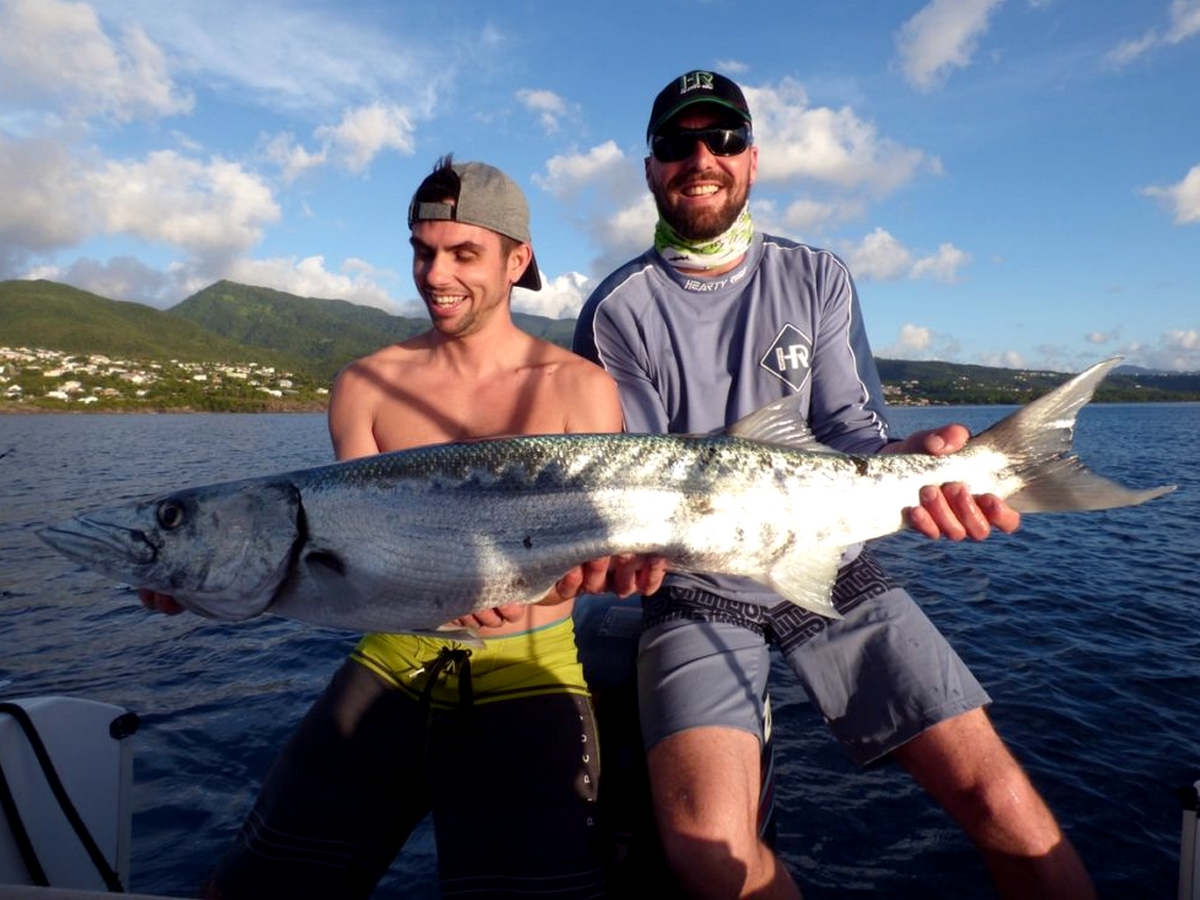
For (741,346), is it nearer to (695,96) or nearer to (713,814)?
(695,96)

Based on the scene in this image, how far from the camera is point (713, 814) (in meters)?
3.73

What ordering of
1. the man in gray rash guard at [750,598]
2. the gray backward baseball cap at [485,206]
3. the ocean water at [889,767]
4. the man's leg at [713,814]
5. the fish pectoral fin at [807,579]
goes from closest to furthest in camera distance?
the man's leg at [713,814], the man in gray rash guard at [750,598], the fish pectoral fin at [807,579], the gray backward baseball cap at [485,206], the ocean water at [889,767]

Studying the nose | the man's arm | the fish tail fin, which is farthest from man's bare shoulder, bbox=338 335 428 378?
the fish tail fin

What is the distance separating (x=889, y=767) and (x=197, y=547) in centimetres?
716

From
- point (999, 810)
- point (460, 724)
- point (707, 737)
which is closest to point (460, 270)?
point (460, 724)

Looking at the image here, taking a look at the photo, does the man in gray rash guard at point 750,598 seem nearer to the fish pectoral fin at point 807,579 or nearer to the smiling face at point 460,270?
the fish pectoral fin at point 807,579

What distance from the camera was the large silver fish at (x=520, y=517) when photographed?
3.79 m

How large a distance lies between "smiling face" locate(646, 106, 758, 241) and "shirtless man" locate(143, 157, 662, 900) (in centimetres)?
113

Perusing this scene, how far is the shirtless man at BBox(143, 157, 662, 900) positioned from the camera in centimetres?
373

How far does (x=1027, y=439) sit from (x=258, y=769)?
8029 mm

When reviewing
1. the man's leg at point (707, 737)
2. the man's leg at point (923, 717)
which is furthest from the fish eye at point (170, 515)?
the man's leg at point (923, 717)

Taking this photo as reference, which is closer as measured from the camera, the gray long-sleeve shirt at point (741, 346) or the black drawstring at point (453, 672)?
the black drawstring at point (453, 672)

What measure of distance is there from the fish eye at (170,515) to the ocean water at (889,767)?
12.9 ft

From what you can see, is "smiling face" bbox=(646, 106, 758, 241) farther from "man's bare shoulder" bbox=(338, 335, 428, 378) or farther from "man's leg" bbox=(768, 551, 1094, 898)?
"man's leg" bbox=(768, 551, 1094, 898)
